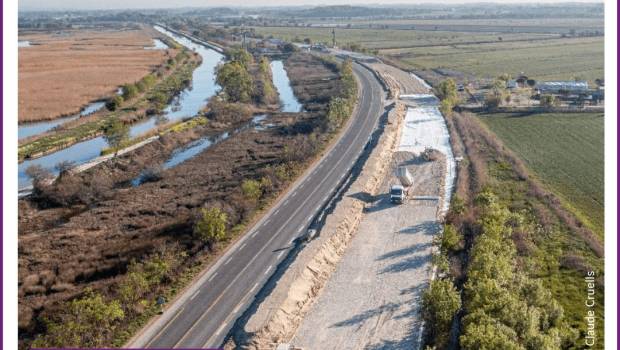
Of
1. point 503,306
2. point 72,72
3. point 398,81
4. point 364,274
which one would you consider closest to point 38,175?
point 364,274

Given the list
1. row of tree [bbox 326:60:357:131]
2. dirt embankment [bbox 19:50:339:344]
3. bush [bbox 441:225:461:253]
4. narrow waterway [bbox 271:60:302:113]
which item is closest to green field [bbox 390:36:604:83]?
narrow waterway [bbox 271:60:302:113]

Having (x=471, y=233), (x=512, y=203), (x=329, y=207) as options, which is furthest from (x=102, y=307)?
(x=512, y=203)

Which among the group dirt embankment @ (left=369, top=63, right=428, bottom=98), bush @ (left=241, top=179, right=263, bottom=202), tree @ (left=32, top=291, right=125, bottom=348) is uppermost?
dirt embankment @ (left=369, top=63, right=428, bottom=98)

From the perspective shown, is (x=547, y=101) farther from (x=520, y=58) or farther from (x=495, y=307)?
(x=495, y=307)

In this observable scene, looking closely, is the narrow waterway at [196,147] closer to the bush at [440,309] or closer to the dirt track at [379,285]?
the dirt track at [379,285]

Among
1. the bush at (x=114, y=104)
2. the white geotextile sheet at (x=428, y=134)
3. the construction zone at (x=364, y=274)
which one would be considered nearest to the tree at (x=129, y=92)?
the bush at (x=114, y=104)

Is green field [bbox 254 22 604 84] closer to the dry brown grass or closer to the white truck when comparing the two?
the white truck

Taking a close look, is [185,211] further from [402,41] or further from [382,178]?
[402,41]
